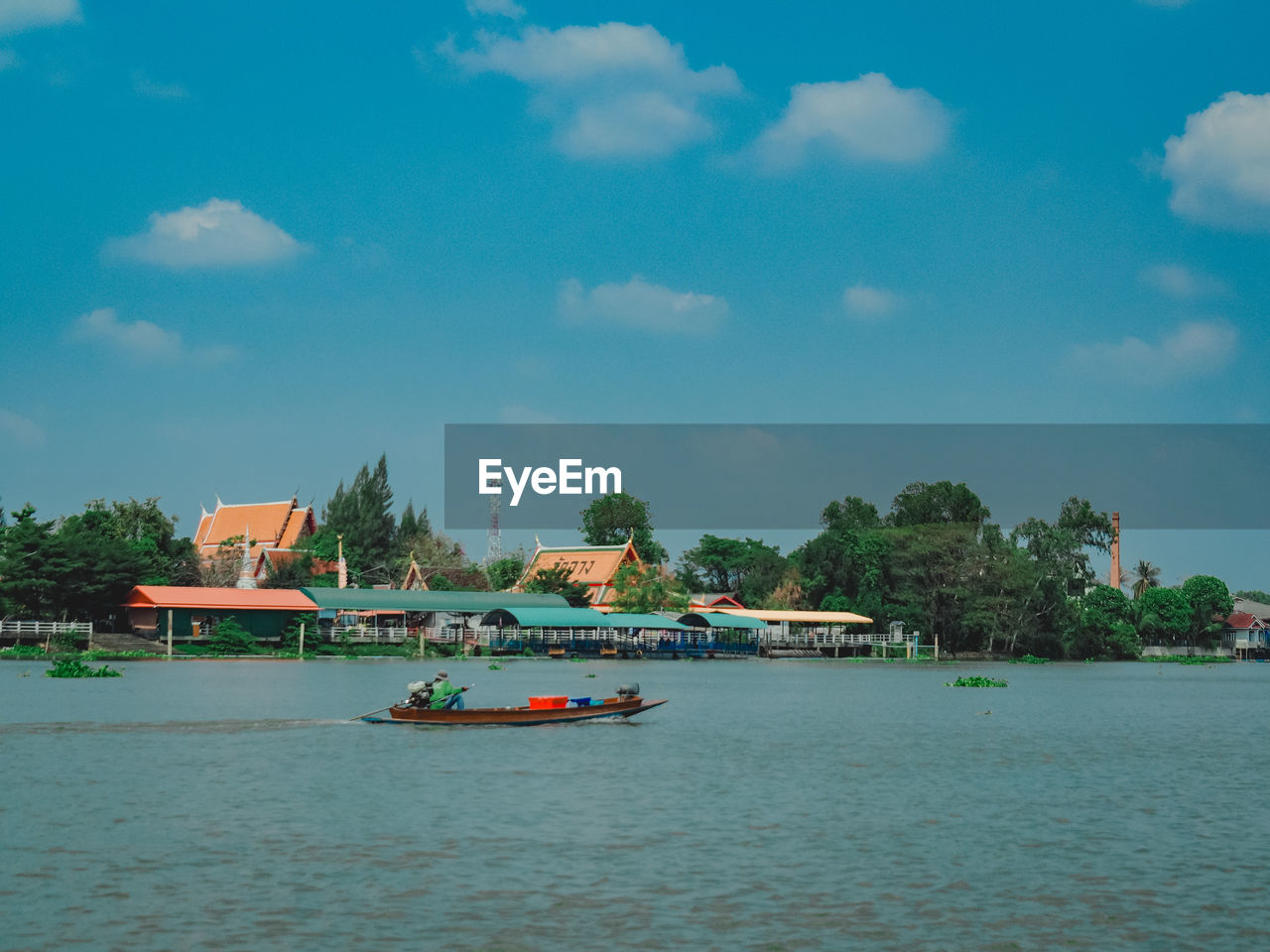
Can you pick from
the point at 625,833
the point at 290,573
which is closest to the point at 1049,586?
the point at 290,573

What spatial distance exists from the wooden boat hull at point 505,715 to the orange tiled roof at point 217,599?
3637 centimetres

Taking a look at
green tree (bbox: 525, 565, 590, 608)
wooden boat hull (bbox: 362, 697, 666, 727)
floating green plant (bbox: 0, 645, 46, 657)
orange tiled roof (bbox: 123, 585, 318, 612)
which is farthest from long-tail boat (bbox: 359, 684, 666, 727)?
green tree (bbox: 525, 565, 590, 608)

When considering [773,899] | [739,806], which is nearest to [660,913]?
[773,899]

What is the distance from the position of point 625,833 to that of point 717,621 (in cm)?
6304

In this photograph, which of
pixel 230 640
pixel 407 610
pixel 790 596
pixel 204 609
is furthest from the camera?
pixel 790 596

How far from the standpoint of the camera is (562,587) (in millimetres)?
85312

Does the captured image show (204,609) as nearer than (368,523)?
Yes

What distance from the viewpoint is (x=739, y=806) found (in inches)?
734

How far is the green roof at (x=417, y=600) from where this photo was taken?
7081 centimetres

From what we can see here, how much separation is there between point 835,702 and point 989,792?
68.7 ft

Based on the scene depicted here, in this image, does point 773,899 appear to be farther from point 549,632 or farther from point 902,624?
point 902,624

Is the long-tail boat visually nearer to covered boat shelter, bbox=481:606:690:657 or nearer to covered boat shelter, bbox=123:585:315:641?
covered boat shelter, bbox=123:585:315:641

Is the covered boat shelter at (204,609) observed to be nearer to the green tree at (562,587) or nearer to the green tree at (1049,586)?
the green tree at (562,587)

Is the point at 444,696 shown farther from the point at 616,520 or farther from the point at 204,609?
the point at 616,520
